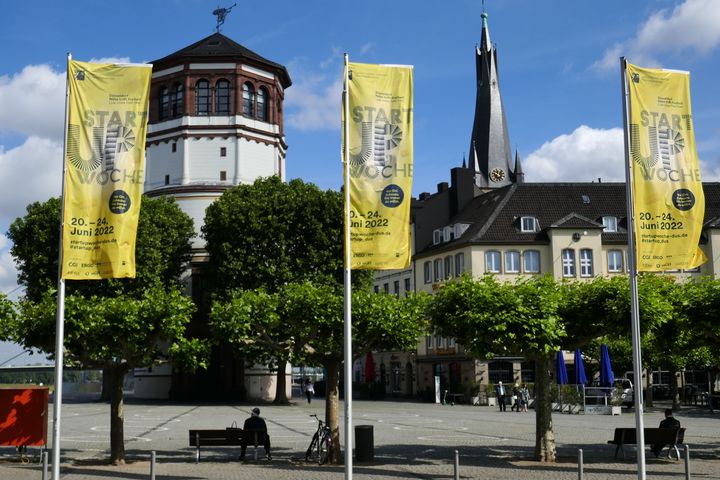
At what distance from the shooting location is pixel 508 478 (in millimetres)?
19562

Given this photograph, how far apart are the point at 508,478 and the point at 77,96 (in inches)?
479

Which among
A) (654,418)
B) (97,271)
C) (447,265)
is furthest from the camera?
(447,265)

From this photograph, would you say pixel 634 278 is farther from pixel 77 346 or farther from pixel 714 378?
pixel 714 378

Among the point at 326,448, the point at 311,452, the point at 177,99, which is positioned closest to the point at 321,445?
the point at 326,448

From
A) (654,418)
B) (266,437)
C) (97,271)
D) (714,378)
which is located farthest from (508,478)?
(714,378)

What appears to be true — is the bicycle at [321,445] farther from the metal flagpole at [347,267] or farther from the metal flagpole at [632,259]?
the metal flagpole at [632,259]

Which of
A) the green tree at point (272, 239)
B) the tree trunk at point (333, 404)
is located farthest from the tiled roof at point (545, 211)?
the tree trunk at point (333, 404)

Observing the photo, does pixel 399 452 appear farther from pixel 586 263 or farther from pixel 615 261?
pixel 615 261

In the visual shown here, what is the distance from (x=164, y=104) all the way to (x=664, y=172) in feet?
171

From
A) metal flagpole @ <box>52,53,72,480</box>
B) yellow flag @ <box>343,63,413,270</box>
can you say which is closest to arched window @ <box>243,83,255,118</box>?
Answer: metal flagpole @ <box>52,53,72,480</box>

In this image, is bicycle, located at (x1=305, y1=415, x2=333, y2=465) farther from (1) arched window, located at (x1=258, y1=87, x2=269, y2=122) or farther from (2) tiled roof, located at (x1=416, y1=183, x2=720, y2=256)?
(1) arched window, located at (x1=258, y1=87, x2=269, y2=122)

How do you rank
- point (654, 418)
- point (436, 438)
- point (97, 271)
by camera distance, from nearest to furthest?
point (97, 271), point (436, 438), point (654, 418)

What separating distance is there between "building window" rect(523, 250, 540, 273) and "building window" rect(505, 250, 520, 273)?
0.52 m

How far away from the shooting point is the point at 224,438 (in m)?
23.4
